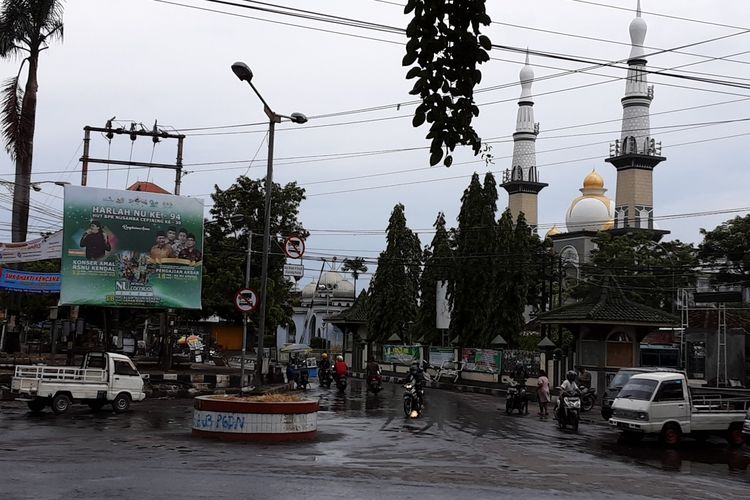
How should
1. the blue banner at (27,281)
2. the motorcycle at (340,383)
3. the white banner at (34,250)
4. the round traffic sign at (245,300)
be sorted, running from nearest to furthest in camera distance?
the round traffic sign at (245,300)
the white banner at (34,250)
the blue banner at (27,281)
the motorcycle at (340,383)

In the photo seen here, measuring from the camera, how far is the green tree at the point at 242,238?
46375mm

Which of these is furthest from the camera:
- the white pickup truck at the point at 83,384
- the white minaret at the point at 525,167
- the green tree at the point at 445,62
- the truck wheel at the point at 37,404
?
the white minaret at the point at 525,167

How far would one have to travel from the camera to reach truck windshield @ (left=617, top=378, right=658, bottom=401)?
65.0 feet

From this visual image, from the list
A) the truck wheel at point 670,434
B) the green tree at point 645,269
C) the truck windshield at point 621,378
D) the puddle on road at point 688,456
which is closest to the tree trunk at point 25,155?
the truck windshield at point 621,378

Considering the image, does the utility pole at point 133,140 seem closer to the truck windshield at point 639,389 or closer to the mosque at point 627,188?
the truck windshield at point 639,389

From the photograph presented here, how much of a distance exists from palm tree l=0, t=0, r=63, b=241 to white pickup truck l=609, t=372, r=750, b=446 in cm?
2523

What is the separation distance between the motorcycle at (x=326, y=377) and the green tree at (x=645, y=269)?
26424 mm

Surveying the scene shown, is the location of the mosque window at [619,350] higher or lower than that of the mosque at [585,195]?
lower

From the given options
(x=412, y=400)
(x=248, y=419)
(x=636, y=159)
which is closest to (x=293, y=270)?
(x=412, y=400)

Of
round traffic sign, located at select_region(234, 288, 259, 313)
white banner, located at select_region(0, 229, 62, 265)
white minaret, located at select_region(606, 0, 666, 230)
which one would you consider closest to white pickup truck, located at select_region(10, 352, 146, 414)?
round traffic sign, located at select_region(234, 288, 259, 313)

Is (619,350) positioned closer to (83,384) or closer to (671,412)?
(671,412)

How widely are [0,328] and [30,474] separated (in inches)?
2051

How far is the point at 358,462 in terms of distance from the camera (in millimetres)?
14008

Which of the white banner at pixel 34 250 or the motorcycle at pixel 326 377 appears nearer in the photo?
the white banner at pixel 34 250
